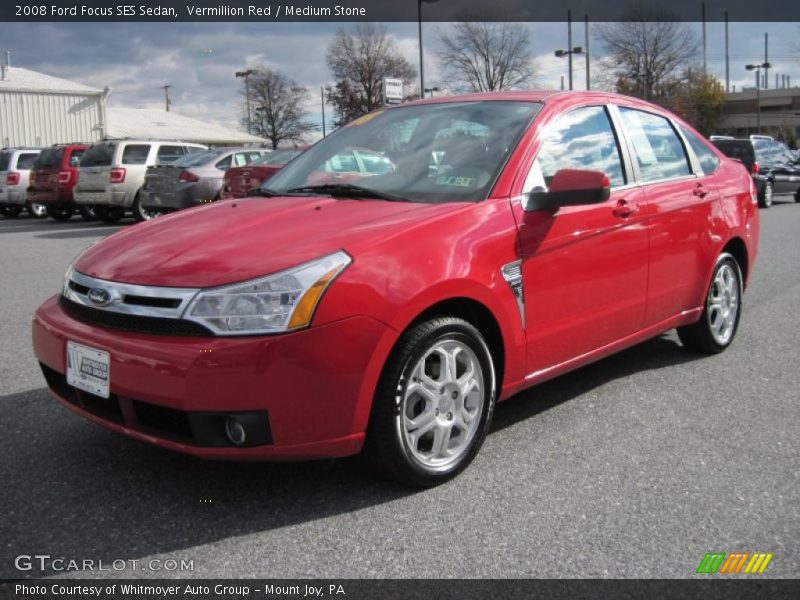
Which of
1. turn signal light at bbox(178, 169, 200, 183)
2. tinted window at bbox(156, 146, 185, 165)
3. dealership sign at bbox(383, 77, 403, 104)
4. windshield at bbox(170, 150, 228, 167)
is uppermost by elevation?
dealership sign at bbox(383, 77, 403, 104)

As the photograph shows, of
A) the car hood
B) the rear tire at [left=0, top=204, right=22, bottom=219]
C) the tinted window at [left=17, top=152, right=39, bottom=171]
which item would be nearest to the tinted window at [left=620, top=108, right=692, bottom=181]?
the car hood

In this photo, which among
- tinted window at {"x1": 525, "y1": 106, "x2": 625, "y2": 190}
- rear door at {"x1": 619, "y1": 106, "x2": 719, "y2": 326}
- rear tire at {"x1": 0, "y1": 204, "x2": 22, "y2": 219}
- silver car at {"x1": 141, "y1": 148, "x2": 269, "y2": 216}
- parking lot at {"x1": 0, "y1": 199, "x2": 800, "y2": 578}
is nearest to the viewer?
parking lot at {"x1": 0, "y1": 199, "x2": 800, "y2": 578}

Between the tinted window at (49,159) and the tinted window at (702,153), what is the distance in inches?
615

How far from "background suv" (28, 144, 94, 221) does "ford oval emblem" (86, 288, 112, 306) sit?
15347 millimetres

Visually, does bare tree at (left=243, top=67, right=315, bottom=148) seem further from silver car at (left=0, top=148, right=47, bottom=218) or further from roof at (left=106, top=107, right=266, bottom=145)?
silver car at (left=0, top=148, right=47, bottom=218)

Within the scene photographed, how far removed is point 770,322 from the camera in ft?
19.9

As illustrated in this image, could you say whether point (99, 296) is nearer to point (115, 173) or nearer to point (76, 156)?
point (115, 173)

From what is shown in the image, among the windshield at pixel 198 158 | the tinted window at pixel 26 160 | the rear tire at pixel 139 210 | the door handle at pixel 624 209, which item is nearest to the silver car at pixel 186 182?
the windshield at pixel 198 158

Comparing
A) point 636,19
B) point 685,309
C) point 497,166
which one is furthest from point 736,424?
point 636,19

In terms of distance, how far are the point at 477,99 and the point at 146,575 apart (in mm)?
2709

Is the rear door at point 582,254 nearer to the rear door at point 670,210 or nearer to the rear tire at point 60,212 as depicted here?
the rear door at point 670,210

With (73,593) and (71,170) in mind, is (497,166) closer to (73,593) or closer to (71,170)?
(73,593)

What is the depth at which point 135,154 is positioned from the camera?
16.3 metres

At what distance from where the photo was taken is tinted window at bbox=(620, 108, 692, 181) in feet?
14.1
